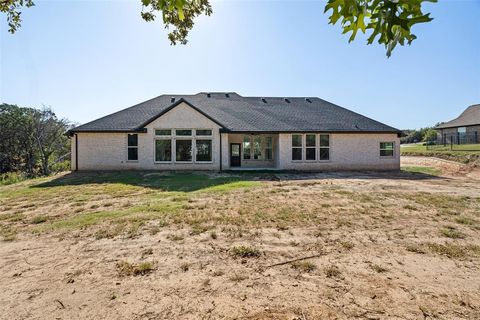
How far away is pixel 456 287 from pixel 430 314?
97 cm

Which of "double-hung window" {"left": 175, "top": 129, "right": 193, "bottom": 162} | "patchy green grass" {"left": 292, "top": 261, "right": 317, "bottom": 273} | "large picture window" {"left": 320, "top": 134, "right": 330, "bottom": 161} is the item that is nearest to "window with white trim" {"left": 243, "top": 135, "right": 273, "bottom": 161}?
"large picture window" {"left": 320, "top": 134, "right": 330, "bottom": 161}

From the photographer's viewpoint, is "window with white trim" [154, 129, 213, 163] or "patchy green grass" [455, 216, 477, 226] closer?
"patchy green grass" [455, 216, 477, 226]

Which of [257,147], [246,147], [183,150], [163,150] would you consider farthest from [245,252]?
[257,147]

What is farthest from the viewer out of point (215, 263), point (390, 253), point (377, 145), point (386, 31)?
point (377, 145)

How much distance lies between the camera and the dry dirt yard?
304 cm

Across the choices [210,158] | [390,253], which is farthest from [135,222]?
[210,158]

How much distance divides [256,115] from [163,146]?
8.21 metres

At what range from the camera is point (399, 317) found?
284 cm

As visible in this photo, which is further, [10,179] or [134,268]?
[10,179]

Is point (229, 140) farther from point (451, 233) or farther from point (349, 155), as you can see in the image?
point (451, 233)

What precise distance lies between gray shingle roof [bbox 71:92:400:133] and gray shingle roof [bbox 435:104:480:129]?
22154 mm

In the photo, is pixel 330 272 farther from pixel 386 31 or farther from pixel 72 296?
pixel 72 296

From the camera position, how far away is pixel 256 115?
71.9 ft

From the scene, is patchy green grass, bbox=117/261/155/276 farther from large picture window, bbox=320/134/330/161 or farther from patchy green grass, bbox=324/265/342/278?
large picture window, bbox=320/134/330/161
